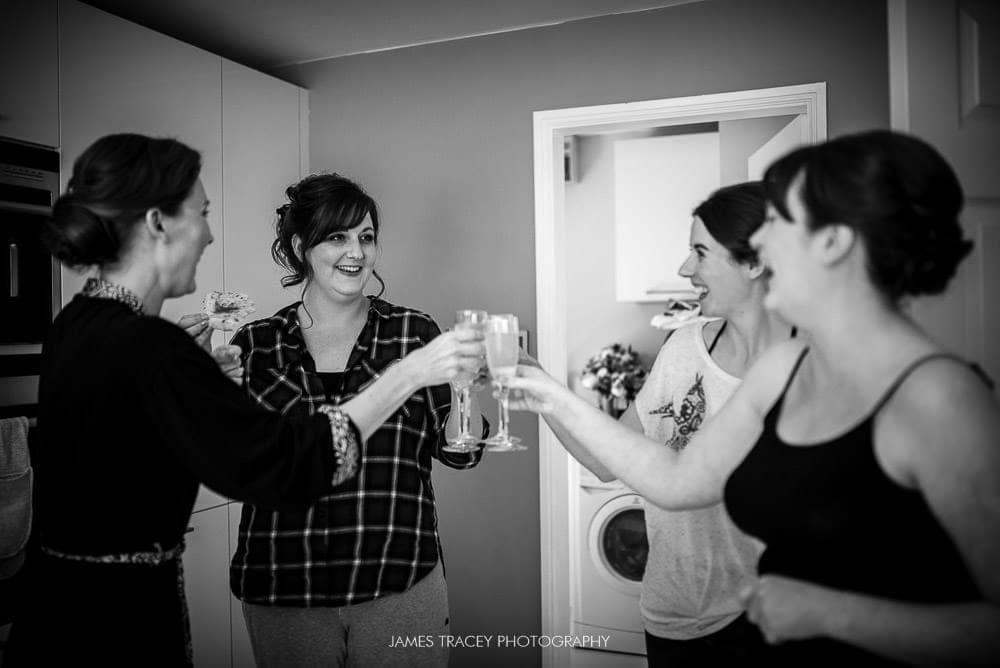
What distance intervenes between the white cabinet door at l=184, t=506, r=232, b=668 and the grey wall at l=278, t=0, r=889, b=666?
91cm

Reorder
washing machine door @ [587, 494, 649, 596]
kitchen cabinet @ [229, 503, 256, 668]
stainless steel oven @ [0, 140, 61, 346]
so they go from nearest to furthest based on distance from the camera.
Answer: stainless steel oven @ [0, 140, 61, 346]
kitchen cabinet @ [229, 503, 256, 668]
washing machine door @ [587, 494, 649, 596]

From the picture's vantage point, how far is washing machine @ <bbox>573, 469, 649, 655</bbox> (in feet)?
12.6

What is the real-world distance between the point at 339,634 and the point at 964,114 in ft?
6.02

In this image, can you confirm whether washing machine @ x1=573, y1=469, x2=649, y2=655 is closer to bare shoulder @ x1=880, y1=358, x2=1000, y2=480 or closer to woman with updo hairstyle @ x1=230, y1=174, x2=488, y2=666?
woman with updo hairstyle @ x1=230, y1=174, x2=488, y2=666

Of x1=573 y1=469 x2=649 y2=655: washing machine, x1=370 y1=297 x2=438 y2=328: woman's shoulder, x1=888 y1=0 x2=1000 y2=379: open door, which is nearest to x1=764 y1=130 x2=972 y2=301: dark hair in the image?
x1=888 y1=0 x2=1000 y2=379: open door

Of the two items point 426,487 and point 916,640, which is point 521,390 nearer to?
point 426,487

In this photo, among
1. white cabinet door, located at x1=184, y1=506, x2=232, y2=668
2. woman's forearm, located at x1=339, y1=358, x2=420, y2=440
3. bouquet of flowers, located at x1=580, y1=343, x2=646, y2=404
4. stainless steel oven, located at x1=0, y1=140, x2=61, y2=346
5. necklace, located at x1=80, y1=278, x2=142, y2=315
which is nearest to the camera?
necklace, located at x1=80, y1=278, x2=142, y2=315

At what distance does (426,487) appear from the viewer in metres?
2.07

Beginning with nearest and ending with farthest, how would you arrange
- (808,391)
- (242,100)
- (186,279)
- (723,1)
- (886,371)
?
(886,371) < (808,391) < (186,279) < (723,1) < (242,100)

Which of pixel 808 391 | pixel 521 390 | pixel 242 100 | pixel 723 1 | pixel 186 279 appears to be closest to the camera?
pixel 808 391

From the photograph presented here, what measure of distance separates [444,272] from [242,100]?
110 centimetres

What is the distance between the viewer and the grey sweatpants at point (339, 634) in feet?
6.22

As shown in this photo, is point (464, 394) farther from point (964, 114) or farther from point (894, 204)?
point (964, 114)

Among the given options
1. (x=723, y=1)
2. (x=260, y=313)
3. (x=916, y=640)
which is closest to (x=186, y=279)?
(x=916, y=640)
